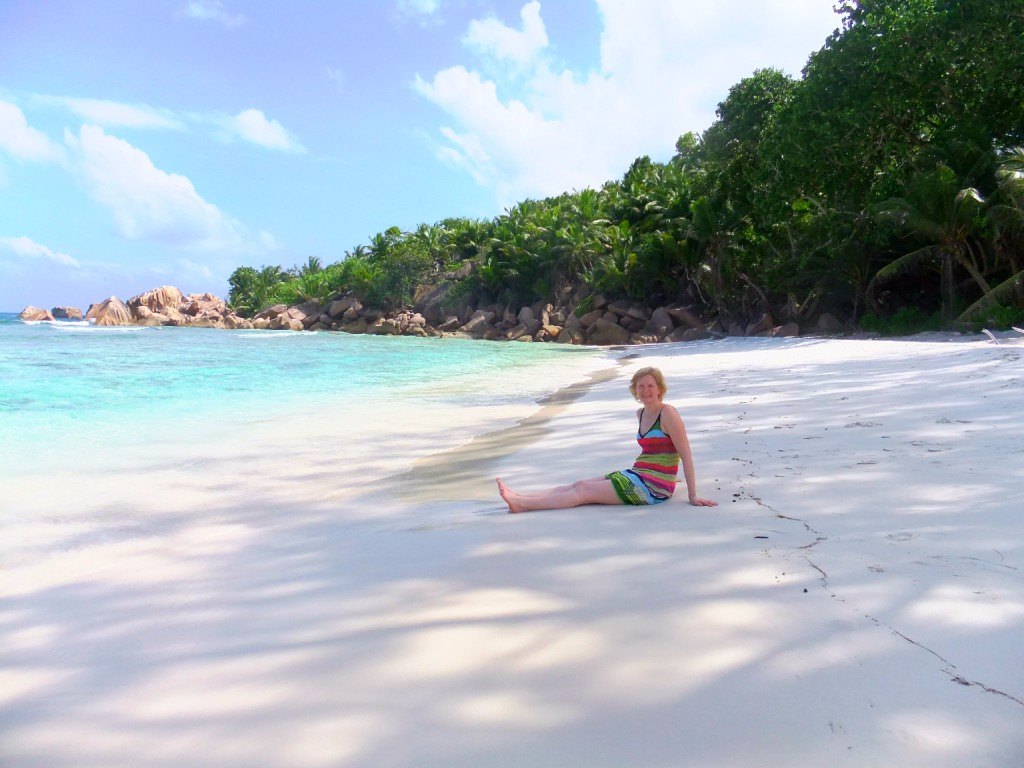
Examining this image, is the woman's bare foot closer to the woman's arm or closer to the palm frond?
the woman's arm

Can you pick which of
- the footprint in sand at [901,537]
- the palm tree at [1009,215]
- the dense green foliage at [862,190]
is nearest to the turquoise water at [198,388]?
the footprint in sand at [901,537]

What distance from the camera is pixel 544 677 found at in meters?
1.95

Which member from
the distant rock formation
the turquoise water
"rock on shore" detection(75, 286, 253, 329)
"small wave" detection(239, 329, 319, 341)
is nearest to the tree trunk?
the turquoise water

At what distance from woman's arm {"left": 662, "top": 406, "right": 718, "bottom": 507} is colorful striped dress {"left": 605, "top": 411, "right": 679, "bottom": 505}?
0.05m

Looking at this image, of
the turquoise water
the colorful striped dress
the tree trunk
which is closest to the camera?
the colorful striped dress

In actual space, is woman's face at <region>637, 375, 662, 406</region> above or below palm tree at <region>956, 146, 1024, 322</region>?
below

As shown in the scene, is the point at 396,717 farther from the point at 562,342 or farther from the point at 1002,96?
the point at 562,342

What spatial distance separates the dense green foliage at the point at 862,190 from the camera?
1652 centimetres

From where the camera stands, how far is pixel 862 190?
68.4ft

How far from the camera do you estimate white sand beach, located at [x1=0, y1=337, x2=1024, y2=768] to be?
5.56 feet

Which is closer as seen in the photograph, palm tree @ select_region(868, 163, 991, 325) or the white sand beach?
the white sand beach

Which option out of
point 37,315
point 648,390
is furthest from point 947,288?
point 37,315

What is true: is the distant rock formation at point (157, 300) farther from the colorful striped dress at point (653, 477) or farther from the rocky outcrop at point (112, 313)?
the colorful striped dress at point (653, 477)

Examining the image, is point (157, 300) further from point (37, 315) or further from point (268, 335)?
point (268, 335)
